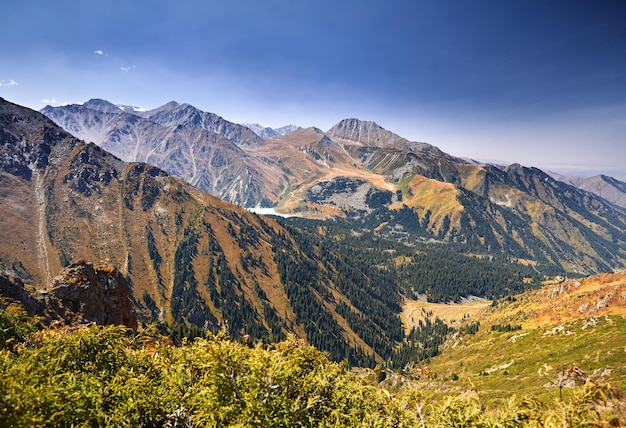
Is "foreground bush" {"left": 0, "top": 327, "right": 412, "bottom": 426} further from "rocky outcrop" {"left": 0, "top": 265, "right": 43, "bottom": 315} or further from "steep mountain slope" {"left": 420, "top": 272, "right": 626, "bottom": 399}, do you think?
"steep mountain slope" {"left": 420, "top": 272, "right": 626, "bottom": 399}

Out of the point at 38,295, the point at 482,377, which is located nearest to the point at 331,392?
the point at 38,295

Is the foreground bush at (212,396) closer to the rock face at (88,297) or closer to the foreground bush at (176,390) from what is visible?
the foreground bush at (176,390)

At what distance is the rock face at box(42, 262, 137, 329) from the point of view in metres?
66.8

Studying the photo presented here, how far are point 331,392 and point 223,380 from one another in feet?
31.2

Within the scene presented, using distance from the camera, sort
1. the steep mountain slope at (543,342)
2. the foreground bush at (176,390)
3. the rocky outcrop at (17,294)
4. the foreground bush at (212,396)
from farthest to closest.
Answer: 1. the steep mountain slope at (543,342)
2. the rocky outcrop at (17,294)
3. the foreground bush at (176,390)
4. the foreground bush at (212,396)

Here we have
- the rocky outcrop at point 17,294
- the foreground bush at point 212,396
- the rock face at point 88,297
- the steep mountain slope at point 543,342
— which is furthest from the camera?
the steep mountain slope at point 543,342

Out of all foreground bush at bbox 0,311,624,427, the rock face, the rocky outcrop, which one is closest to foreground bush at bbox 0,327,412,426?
foreground bush at bbox 0,311,624,427

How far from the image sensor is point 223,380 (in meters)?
21.5

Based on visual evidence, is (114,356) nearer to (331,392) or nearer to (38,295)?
(331,392)

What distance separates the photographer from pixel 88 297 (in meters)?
70.6

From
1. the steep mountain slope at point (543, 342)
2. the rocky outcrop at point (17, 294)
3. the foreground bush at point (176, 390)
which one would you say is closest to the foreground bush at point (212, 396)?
the foreground bush at point (176, 390)

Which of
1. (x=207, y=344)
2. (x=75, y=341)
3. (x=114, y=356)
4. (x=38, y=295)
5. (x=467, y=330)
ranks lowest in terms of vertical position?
(x=467, y=330)

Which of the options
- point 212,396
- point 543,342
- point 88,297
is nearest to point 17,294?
point 88,297

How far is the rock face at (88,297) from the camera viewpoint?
66750mm
